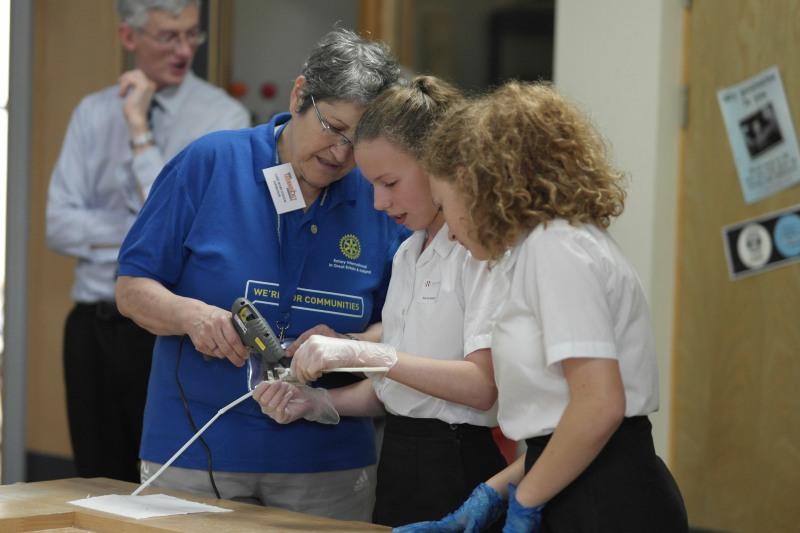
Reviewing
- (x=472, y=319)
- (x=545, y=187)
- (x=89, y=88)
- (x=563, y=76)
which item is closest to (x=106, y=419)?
(x=89, y=88)

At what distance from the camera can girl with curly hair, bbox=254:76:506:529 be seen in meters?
1.76

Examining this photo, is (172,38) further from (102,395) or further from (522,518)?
(522,518)

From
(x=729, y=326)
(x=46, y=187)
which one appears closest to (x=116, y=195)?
(x=46, y=187)

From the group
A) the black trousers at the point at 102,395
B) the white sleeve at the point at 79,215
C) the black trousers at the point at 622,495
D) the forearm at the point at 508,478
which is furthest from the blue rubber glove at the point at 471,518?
the white sleeve at the point at 79,215

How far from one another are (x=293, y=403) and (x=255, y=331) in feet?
0.65

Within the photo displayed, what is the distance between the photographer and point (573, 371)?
1474 mm

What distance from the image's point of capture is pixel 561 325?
147 cm

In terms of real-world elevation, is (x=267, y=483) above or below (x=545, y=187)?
below

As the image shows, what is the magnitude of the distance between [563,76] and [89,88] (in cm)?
216

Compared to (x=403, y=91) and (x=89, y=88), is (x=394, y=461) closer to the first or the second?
(x=403, y=91)

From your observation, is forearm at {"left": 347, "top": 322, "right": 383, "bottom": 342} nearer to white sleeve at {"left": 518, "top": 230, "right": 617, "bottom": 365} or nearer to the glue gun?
the glue gun

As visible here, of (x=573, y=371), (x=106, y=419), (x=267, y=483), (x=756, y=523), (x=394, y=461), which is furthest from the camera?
(x=106, y=419)

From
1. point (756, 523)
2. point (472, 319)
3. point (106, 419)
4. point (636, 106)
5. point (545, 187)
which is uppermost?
point (636, 106)

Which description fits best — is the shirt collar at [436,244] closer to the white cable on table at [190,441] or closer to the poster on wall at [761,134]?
the white cable on table at [190,441]
